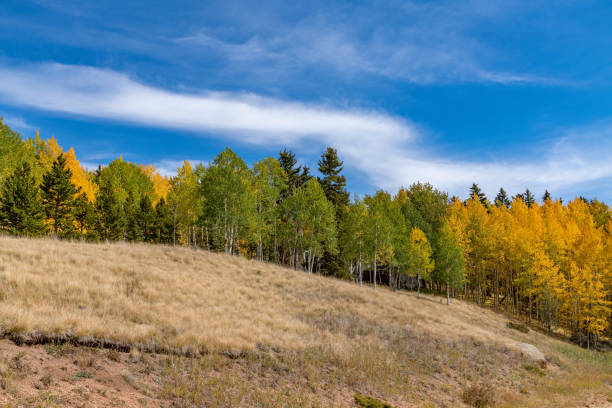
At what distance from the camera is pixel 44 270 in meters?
16.5

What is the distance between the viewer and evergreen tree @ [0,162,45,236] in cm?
3509

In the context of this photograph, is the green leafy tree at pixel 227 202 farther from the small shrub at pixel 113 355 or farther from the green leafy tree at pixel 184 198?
the small shrub at pixel 113 355

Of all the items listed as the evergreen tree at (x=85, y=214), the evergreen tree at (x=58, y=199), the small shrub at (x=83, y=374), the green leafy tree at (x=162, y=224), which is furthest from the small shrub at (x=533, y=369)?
the evergreen tree at (x=85, y=214)

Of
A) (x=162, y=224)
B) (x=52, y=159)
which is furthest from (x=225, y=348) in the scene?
(x=52, y=159)

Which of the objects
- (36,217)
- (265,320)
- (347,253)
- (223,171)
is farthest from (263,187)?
(265,320)

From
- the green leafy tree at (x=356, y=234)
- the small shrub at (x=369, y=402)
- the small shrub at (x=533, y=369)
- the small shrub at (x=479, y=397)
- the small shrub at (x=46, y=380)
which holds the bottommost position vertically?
the small shrub at (x=533, y=369)

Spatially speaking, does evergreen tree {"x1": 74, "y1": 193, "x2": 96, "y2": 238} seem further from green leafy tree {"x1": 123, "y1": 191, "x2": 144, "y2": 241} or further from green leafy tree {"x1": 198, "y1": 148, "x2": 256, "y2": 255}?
green leafy tree {"x1": 198, "y1": 148, "x2": 256, "y2": 255}

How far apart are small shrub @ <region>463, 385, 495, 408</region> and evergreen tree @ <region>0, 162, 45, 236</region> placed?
40.3 metres

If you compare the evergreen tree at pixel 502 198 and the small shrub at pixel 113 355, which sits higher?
the evergreen tree at pixel 502 198

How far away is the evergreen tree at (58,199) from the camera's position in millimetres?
40250

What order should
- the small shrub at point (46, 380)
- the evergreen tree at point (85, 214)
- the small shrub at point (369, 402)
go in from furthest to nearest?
the evergreen tree at point (85, 214) → the small shrub at point (369, 402) → the small shrub at point (46, 380)

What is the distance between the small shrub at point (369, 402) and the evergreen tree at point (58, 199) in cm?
4188

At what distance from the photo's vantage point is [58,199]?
40.8 meters

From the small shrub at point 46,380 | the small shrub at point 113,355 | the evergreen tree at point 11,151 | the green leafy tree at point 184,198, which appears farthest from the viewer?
the green leafy tree at point 184,198
